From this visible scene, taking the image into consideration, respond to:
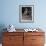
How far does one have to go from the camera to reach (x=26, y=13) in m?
4.33

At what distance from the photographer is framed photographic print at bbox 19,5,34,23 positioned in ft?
14.1

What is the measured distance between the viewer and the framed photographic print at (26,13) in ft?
14.1

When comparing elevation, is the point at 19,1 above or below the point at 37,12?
above

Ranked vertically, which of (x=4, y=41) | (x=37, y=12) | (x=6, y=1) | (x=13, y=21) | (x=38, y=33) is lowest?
(x=4, y=41)

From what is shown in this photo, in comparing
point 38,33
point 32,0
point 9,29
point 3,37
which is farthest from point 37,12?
point 3,37

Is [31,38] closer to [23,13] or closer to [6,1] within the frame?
[23,13]

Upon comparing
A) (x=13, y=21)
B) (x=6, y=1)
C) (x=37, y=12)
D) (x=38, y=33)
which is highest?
(x=6, y=1)

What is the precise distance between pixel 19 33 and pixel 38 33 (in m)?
0.54

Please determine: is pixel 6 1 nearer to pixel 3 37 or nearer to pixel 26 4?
pixel 26 4

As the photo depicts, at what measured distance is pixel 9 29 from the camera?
391 centimetres

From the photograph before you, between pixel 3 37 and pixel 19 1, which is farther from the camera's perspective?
pixel 19 1

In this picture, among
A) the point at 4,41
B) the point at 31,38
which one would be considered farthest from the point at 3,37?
the point at 31,38

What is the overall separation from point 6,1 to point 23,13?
0.66 m

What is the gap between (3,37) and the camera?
12.7 ft
